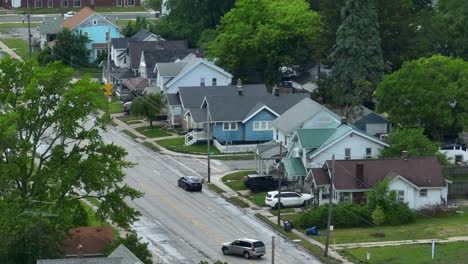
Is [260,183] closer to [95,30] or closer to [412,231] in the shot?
[412,231]

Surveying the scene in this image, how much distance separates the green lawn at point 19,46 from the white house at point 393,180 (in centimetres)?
7488

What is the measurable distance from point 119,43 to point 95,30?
10.4 meters

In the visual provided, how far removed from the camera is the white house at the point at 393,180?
296 ft

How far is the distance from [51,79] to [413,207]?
86.1ft

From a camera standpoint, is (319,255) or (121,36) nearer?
(319,255)

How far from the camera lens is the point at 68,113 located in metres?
77.6

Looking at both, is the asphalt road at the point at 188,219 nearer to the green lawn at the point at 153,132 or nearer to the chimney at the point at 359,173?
the chimney at the point at 359,173

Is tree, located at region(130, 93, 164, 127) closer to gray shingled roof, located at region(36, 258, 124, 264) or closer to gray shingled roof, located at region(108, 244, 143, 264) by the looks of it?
gray shingled roof, located at region(108, 244, 143, 264)

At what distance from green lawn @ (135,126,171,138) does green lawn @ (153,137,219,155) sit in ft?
8.22

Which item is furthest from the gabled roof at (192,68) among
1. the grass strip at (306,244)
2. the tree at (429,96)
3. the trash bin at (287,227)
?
the trash bin at (287,227)

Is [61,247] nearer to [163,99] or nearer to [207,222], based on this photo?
[207,222]

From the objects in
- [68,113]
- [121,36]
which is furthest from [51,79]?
[121,36]

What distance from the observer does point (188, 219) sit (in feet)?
293

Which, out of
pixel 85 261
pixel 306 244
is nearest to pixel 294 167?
pixel 306 244
